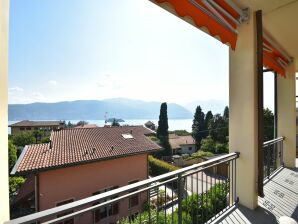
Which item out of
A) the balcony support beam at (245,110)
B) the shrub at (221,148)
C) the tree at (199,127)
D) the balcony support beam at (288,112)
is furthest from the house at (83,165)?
the tree at (199,127)

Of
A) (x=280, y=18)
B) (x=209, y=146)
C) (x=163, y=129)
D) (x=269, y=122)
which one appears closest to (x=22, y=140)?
(x=163, y=129)

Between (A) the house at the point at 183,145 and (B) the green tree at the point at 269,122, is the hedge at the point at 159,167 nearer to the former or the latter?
(B) the green tree at the point at 269,122

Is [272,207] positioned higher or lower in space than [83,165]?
higher

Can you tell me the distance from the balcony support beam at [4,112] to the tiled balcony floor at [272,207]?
2.12 metres

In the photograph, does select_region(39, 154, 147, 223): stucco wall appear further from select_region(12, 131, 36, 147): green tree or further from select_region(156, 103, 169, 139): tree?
select_region(12, 131, 36, 147): green tree

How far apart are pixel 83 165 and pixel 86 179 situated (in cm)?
70

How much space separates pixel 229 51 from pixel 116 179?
9130 millimetres

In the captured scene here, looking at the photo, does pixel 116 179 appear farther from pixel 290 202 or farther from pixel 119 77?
pixel 119 77

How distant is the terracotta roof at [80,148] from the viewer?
28.3 feet

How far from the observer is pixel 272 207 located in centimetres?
257

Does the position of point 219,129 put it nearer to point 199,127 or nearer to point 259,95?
point 199,127

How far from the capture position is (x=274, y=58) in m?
3.75

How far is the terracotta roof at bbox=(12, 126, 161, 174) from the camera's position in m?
8.64

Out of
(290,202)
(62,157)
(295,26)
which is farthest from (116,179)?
(295,26)
